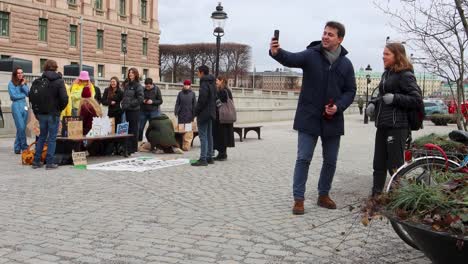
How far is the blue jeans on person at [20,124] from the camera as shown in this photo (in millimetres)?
12250

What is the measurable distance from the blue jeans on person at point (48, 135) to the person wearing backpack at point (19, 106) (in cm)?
243

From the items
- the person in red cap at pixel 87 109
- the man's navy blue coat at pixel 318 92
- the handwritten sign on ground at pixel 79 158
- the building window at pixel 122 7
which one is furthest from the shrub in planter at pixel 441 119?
the building window at pixel 122 7

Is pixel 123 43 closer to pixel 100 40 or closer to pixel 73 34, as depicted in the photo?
pixel 100 40

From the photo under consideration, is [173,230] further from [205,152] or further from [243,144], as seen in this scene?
[243,144]

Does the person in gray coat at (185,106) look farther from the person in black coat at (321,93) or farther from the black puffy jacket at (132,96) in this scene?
the person in black coat at (321,93)

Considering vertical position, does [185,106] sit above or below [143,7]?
below

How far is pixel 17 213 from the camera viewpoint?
6289 millimetres

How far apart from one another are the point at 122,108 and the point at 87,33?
163ft

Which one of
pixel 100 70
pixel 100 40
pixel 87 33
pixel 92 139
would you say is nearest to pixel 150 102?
pixel 92 139

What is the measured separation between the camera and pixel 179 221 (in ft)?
19.8

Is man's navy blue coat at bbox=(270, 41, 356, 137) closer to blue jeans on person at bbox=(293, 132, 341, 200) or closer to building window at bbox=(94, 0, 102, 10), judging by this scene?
blue jeans on person at bbox=(293, 132, 341, 200)

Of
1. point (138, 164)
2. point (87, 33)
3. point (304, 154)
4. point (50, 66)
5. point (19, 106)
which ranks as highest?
point (87, 33)

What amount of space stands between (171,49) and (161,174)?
89004 millimetres

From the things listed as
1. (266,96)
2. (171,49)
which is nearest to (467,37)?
(266,96)
